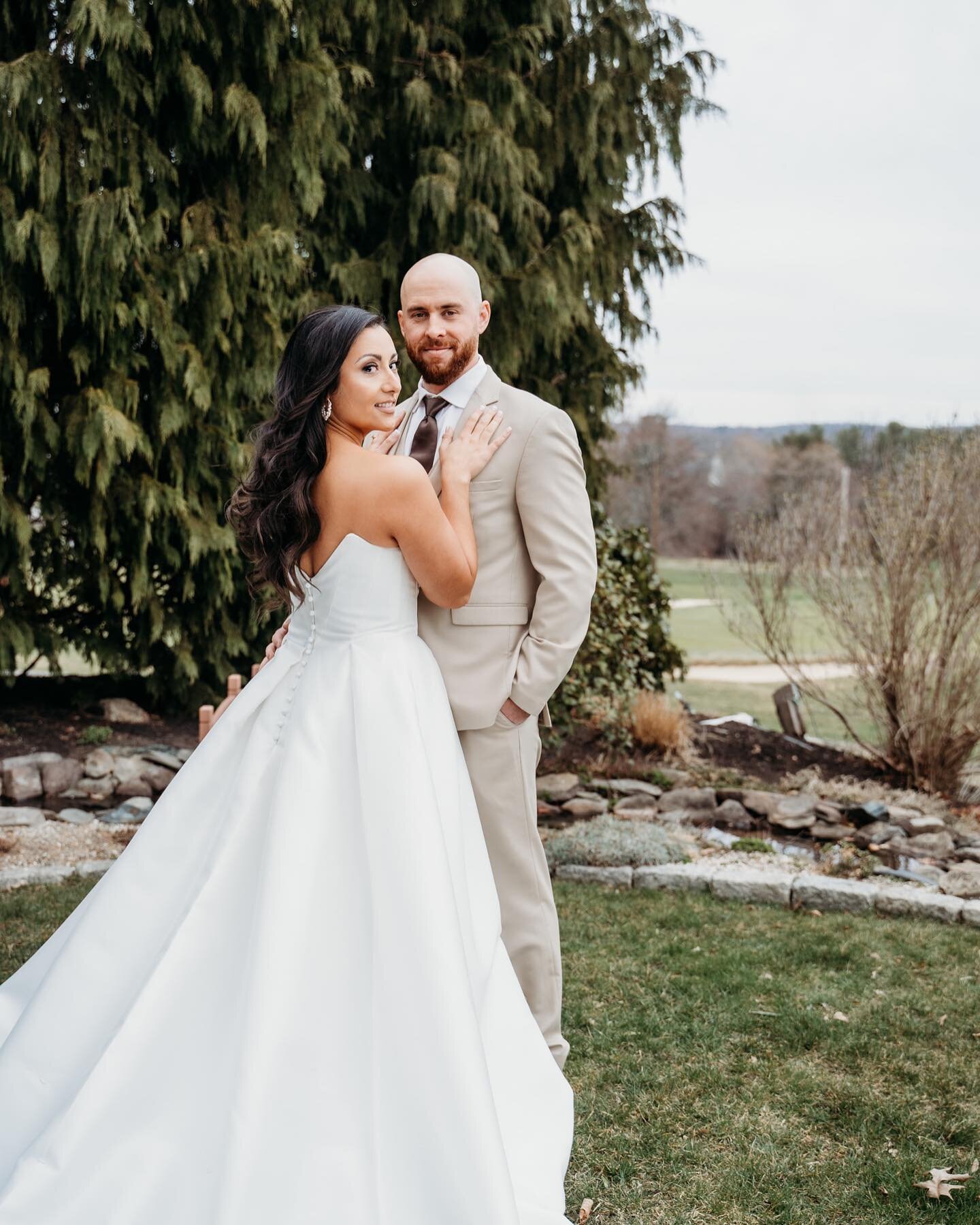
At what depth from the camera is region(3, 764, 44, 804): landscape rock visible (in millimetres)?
6219

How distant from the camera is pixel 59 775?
636 cm

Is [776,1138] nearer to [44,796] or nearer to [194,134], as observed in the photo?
[44,796]

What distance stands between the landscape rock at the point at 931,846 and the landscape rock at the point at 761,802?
0.77 m

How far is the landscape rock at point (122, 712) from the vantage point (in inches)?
291

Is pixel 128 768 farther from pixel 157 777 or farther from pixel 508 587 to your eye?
pixel 508 587

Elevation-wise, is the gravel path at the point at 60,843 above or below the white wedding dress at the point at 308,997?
below

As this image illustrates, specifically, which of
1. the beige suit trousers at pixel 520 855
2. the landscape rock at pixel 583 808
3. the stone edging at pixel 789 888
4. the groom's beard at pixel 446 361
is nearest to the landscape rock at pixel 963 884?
the stone edging at pixel 789 888

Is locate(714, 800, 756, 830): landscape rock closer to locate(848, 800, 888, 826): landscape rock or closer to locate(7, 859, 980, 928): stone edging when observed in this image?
locate(848, 800, 888, 826): landscape rock

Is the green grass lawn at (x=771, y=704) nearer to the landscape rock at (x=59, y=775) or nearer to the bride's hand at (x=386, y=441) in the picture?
the landscape rock at (x=59, y=775)

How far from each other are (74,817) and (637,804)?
3218 millimetres

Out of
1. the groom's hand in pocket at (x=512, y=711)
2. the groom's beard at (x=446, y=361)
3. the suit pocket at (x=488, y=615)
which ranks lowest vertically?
the groom's hand in pocket at (x=512, y=711)

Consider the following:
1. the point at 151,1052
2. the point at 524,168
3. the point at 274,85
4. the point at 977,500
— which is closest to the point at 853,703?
the point at 977,500

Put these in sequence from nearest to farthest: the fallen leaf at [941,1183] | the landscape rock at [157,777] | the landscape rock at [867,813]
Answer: the fallen leaf at [941,1183] → the landscape rock at [867,813] → the landscape rock at [157,777]

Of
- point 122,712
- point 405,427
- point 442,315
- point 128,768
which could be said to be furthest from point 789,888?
point 122,712
